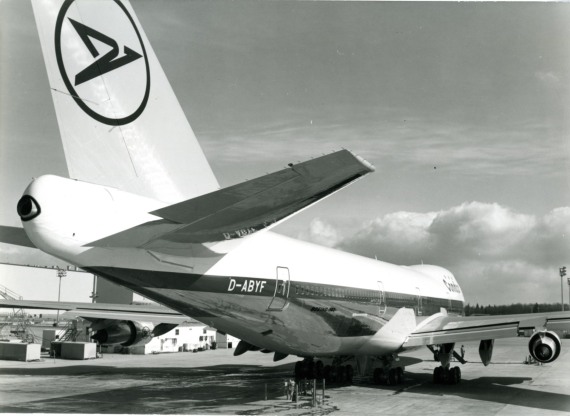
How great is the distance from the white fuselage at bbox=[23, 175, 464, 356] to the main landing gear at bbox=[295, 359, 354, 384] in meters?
1.42

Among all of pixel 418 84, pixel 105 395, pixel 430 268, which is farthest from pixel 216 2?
pixel 430 268

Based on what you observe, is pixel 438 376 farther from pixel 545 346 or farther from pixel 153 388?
pixel 153 388

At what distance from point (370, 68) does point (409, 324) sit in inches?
390

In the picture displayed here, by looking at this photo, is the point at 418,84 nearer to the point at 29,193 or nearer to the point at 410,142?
the point at 410,142

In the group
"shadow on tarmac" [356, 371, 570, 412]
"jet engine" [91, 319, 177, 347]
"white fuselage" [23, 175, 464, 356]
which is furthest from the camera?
"jet engine" [91, 319, 177, 347]

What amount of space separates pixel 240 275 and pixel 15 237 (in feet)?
14.1

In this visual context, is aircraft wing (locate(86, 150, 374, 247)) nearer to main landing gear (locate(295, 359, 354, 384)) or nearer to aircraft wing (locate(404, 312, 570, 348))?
aircraft wing (locate(404, 312, 570, 348))

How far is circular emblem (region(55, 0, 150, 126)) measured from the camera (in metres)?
9.13

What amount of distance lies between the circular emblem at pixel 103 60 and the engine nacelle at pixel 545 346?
11376 millimetres

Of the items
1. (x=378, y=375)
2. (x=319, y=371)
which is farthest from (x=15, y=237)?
(x=378, y=375)

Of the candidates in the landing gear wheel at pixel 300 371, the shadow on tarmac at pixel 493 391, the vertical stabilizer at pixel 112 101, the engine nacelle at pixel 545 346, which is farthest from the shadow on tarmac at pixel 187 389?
the vertical stabilizer at pixel 112 101

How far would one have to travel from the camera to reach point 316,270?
48.2 ft

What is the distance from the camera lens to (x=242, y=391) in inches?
655

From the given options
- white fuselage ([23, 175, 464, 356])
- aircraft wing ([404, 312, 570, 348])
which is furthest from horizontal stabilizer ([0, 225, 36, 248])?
aircraft wing ([404, 312, 570, 348])
